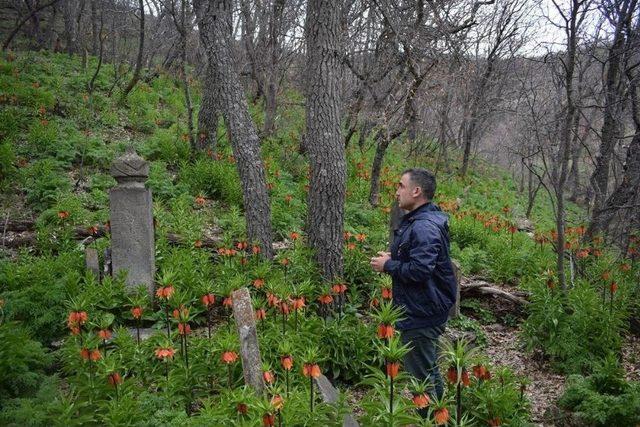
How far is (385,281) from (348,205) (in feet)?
21.5

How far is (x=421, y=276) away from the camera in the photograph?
12.0ft

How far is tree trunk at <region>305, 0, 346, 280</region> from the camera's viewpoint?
5801 mm

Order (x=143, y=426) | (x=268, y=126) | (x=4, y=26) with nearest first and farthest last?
(x=143, y=426), (x=268, y=126), (x=4, y=26)

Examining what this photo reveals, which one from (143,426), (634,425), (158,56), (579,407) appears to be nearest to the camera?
(143,426)

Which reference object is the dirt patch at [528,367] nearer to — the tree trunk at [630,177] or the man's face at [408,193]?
the man's face at [408,193]

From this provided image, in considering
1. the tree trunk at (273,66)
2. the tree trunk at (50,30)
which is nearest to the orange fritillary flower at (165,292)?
the tree trunk at (273,66)

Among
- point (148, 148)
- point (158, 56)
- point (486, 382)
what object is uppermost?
point (158, 56)

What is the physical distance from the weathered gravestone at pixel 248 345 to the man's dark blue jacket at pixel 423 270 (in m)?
1.22

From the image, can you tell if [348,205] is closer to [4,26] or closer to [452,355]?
[452,355]

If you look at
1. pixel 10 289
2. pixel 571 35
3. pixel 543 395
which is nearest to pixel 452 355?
pixel 543 395

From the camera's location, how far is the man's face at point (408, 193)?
3.92 meters

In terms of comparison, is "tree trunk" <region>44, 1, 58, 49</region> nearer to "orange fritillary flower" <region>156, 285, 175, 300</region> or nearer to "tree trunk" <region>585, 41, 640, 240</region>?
"orange fritillary flower" <region>156, 285, 175, 300</region>

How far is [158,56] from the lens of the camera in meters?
25.0

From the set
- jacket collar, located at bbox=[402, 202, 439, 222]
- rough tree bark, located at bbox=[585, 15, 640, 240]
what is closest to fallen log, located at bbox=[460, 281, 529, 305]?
rough tree bark, located at bbox=[585, 15, 640, 240]
